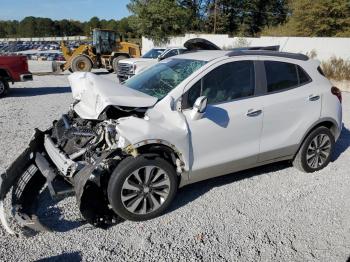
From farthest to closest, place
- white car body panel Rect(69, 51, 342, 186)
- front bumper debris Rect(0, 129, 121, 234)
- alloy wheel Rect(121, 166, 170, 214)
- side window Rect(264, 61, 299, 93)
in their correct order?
side window Rect(264, 61, 299, 93) < white car body panel Rect(69, 51, 342, 186) < alloy wheel Rect(121, 166, 170, 214) < front bumper debris Rect(0, 129, 121, 234)

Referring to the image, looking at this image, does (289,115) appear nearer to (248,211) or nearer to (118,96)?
(248,211)

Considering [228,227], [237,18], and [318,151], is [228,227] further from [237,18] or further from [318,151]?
[237,18]

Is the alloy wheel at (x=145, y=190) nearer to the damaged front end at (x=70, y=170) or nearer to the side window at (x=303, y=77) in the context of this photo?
the damaged front end at (x=70, y=170)

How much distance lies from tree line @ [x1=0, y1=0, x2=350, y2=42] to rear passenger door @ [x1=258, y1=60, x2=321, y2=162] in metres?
25.1

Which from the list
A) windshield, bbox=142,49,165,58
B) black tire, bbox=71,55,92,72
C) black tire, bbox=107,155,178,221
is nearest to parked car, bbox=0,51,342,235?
black tire, bbox=107,155,178,221

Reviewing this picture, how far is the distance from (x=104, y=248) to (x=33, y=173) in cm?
153

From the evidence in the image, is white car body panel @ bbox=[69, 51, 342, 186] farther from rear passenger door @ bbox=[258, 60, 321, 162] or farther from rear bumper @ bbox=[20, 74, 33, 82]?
rear bumper @ bbox=[20, 74, 33, 82]

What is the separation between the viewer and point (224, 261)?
332 centimetres

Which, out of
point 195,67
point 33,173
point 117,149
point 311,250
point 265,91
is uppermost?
point 195,67

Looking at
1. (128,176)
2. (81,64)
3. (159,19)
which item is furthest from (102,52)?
(159,19)

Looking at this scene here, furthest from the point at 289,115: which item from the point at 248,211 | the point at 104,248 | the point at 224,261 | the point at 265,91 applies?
the point at 104,248

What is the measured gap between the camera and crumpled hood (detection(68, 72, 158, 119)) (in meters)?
3.85

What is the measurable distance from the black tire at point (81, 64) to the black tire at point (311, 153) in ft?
52.1

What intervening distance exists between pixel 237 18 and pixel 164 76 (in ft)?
177
